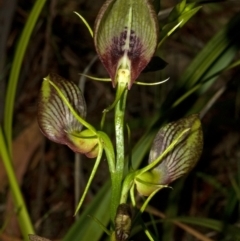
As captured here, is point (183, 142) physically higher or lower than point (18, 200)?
higher

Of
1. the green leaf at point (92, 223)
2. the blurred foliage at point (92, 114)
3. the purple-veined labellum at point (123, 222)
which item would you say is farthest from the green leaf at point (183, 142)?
the blurred foliage at point (92, 114)

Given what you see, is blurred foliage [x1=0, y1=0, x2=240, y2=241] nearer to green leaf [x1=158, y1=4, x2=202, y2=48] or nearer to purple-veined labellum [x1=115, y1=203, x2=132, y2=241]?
green leaf [x1=158, y1=4, x2=202, y2=48]

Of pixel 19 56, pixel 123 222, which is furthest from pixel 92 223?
pixel 123 222

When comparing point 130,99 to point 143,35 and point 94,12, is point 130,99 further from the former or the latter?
point 143,35

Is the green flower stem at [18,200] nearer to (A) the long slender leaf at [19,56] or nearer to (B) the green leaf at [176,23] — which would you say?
(A) the long slender leaf at [19,56]

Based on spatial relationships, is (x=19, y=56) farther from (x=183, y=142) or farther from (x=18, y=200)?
(x=183, y=142)

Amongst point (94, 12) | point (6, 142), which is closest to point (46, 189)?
point (94, 12)
